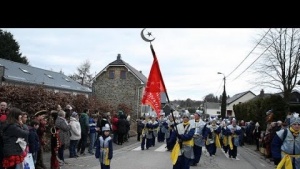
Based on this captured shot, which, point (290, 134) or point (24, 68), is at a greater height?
point (24, 68)

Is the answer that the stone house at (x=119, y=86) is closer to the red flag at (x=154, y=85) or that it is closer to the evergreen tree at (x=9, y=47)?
the evergreen tree at (x=9, y=47)

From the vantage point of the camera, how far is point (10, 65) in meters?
36.3

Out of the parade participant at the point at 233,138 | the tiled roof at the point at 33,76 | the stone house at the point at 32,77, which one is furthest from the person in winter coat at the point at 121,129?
the tiled roof at the point at 33,76

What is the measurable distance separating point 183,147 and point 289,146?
3.13 meters

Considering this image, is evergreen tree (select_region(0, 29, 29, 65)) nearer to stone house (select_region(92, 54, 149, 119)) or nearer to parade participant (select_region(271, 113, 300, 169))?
stone house (select_region(92, 54, 149, 119))

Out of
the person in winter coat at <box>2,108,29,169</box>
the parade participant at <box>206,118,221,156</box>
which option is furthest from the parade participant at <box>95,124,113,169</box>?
the parade participant at <box>206,118,221,156</box>

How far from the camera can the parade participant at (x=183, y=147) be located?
10.4 meters

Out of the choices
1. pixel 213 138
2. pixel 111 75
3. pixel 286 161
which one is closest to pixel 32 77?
pixel 111 75

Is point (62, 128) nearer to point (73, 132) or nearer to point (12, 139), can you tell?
point (73, 132)

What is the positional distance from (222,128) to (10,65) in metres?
24.2

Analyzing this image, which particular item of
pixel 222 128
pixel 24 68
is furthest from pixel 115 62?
pixel 222 128
